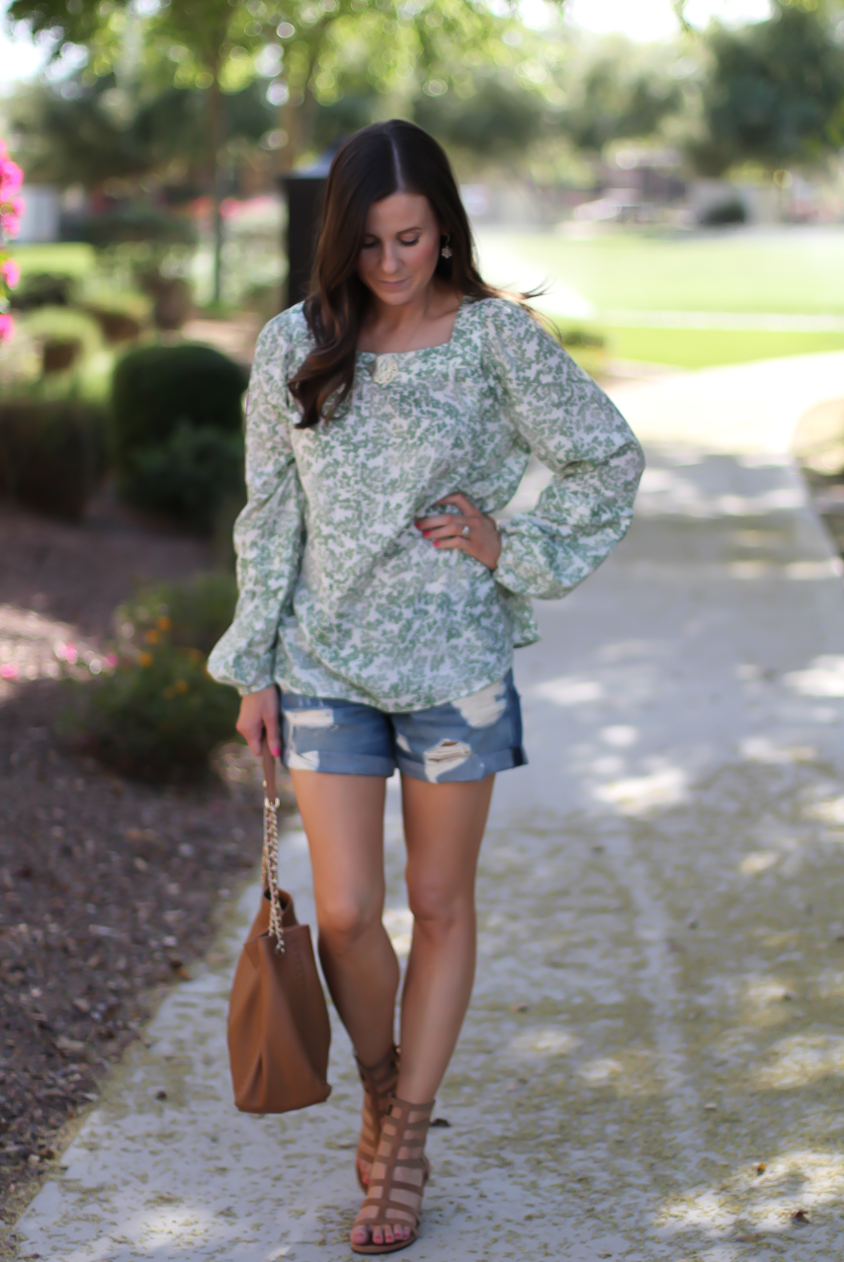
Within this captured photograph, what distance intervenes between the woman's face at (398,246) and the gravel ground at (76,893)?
181 centimetres

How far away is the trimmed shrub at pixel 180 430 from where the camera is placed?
346 inches

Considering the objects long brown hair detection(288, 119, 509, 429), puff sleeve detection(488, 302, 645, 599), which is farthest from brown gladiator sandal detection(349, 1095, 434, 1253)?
long brown hair detection(288, 119, 509, 429)

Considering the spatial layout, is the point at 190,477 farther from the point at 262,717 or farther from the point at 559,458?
the point at 559,458

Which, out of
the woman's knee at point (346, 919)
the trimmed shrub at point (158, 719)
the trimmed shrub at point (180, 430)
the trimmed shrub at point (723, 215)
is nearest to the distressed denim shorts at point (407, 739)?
the woman's knee at point (346, 919)

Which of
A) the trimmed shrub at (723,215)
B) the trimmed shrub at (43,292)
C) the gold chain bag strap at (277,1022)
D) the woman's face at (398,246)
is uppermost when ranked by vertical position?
the woman's face at (398,246)

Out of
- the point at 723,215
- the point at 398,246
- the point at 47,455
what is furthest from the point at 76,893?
the point at 723,215

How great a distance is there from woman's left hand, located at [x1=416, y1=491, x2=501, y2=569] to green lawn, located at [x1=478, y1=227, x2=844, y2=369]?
1.33ft

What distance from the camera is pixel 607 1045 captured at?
3.18 metres

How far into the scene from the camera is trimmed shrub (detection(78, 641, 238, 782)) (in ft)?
15.3

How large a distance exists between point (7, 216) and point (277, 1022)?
3.04 metres

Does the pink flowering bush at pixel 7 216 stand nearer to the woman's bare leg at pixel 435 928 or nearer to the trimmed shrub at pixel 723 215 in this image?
the woman's bare leg at pixel 435 928

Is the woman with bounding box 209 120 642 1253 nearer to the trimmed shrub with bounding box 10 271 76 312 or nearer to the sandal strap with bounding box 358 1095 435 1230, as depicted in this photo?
the sandal strap with bounding box 358 1095 435 1230

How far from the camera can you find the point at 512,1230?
2539mm

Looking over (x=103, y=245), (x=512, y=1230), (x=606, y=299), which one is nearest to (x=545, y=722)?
(x=512, y=1230)
